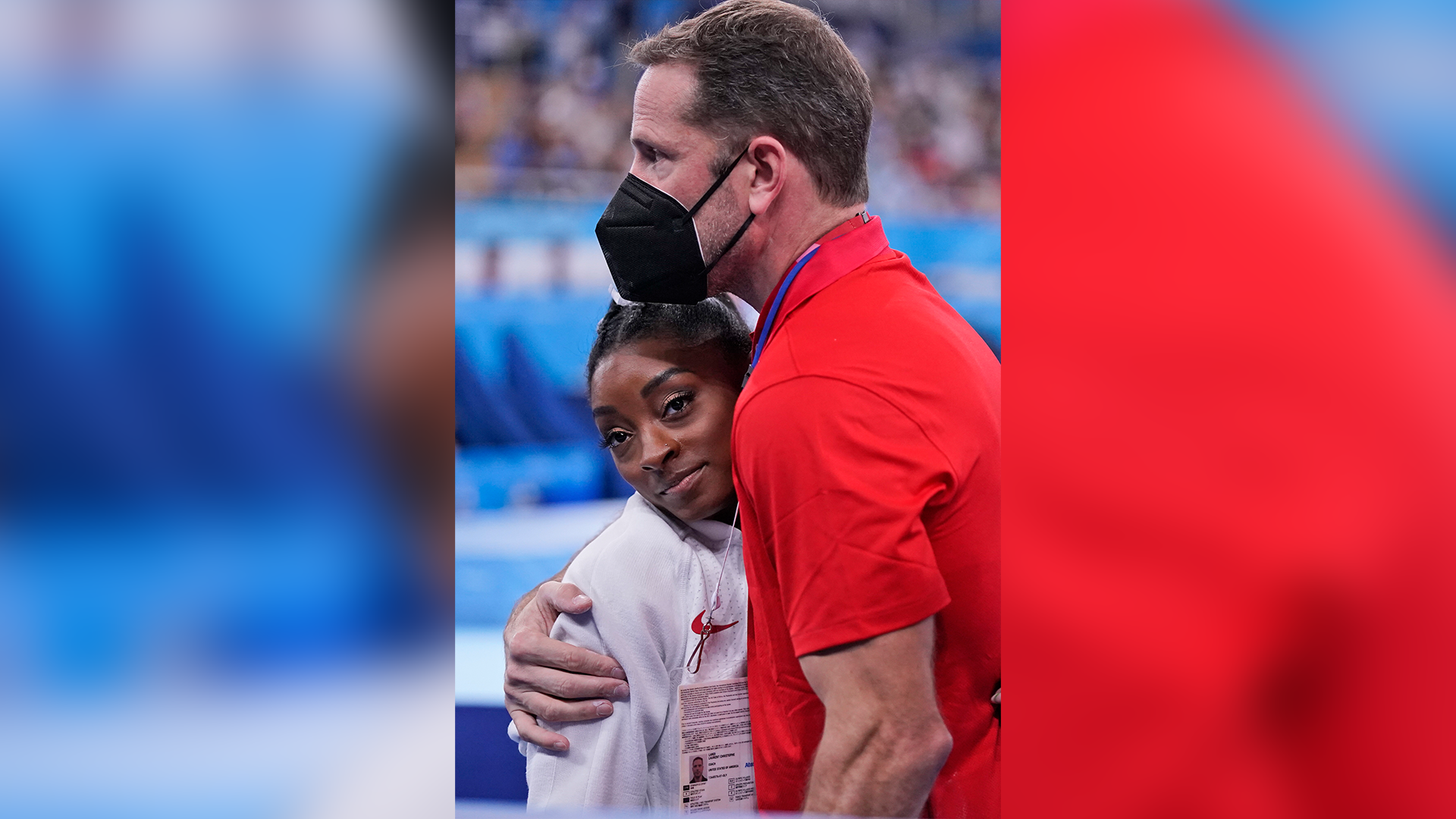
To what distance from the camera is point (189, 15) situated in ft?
5.62

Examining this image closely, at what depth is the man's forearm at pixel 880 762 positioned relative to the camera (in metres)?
1.43

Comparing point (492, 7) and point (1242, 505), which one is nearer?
point (1242, 505)

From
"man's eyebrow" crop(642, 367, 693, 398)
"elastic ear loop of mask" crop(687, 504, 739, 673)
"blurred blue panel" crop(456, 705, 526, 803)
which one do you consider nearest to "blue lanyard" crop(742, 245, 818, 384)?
"man's eyebrow" crop(642, 367, 693, 398)

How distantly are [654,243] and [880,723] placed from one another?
78cm

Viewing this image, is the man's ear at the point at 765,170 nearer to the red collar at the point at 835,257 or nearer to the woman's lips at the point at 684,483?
the red collar at the point at 835,257

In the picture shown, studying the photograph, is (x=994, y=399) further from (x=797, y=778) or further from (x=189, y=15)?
(x=189, y=15)

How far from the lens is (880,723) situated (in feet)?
4.66

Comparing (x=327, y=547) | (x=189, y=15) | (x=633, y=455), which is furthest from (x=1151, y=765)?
(x=189, y=15)

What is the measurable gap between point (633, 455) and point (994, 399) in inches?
22.8

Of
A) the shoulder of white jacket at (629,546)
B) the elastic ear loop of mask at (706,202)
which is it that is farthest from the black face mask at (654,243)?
the shoulder of white jacket at (629,546)

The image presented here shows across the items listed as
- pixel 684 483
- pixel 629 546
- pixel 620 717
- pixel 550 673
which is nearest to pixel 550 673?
pixel 550 673

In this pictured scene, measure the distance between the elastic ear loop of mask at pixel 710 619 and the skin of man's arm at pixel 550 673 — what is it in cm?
12

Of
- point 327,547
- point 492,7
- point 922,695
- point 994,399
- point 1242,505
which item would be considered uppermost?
point 492,7

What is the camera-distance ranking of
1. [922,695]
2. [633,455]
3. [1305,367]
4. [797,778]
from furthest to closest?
[633,455]
[797,778]
[922,695]
[1305,367]
